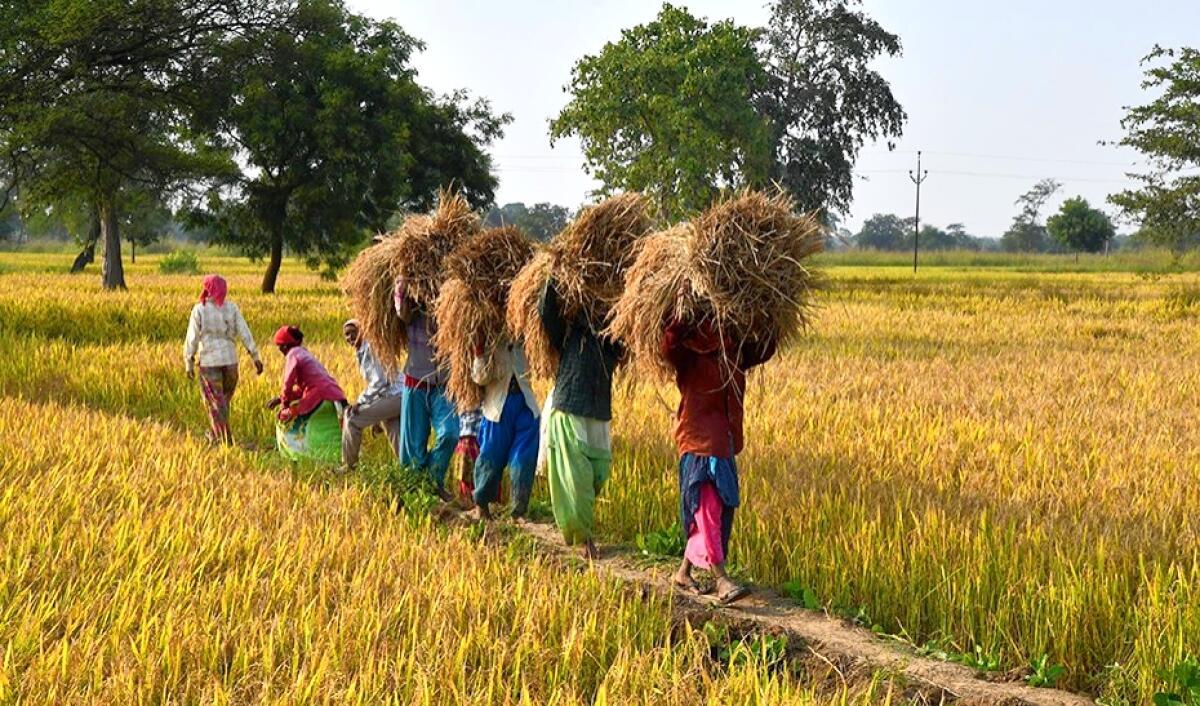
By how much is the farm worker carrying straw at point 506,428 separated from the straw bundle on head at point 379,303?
1139 millimetres

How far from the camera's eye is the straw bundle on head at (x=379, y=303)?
7195 mm

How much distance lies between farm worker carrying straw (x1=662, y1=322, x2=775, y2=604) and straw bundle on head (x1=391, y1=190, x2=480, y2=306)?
2.29 m

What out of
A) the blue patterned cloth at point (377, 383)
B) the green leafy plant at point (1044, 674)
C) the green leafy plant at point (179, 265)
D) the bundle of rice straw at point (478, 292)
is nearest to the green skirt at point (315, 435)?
the blue patterned cloth at point (377, 383)

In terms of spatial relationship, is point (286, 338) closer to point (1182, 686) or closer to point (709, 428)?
point (709, 428)

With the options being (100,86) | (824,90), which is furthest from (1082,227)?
(100,86)

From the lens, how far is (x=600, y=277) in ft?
18.2

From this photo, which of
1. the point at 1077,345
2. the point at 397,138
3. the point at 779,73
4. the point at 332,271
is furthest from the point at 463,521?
the point at 779,73

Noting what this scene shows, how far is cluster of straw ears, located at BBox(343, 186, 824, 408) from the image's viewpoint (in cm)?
480

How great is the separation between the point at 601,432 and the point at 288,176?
2282 centimetres

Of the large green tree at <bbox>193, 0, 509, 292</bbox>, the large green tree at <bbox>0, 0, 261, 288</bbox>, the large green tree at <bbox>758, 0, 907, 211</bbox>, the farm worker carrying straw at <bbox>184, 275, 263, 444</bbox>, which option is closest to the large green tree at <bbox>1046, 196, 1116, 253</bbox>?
the large green tree at <bbox>758, 0, 907, 211</bbox>

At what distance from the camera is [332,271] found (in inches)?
1204

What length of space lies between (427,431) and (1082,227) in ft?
281

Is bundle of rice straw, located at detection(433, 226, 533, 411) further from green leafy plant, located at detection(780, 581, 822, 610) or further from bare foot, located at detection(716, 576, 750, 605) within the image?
green leafy plant, located at detection(780, 581, 822, 610)

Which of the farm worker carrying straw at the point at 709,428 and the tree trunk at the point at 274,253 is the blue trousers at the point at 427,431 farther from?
the tree trunk at the point at 274,253
